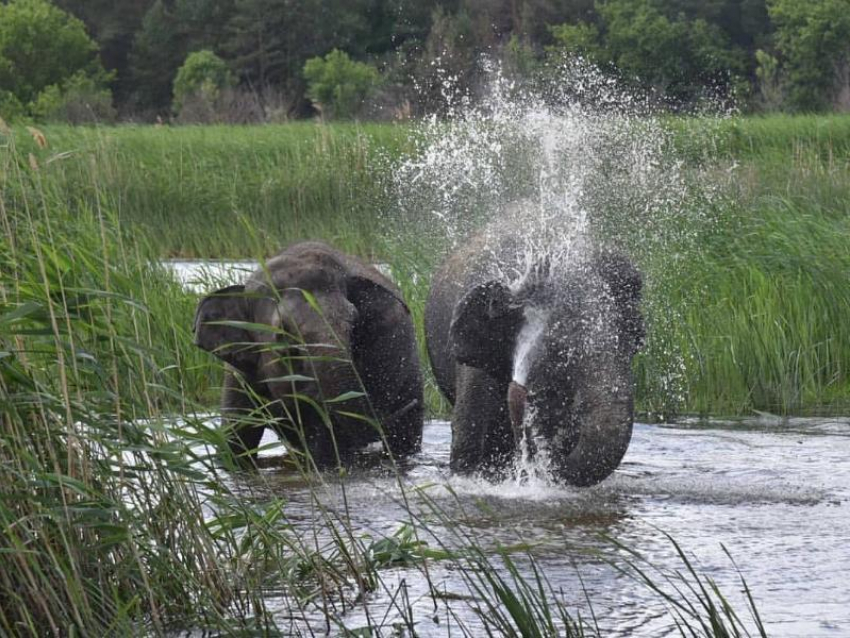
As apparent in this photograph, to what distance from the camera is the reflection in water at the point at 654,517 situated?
5.16m

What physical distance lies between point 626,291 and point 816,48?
47431mm

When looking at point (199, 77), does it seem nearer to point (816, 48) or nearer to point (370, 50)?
point (370, 50)

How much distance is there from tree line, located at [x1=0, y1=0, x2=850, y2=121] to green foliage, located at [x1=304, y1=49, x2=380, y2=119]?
7 cm

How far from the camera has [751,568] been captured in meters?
5.73

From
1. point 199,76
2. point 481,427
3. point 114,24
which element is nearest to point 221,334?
point 481,427

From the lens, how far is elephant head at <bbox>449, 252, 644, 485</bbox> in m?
6.55

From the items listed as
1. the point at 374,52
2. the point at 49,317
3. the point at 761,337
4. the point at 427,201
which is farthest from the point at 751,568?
the point at 374,52

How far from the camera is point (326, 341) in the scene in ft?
24.4

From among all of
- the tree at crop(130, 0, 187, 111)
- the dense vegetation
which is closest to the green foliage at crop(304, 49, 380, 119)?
the tree at crop(130, 0, 187, 111)

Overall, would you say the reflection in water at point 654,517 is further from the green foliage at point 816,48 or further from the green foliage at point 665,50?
the green foliage at point 665,50

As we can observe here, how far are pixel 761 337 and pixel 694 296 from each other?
76cm

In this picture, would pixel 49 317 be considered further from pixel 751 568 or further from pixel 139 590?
pixel 751 568

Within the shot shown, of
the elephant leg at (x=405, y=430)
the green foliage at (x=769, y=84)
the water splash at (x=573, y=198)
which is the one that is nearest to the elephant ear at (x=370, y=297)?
the elephant leg at (x=405, y=430)

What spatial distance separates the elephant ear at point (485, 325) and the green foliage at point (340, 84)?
50356mm
